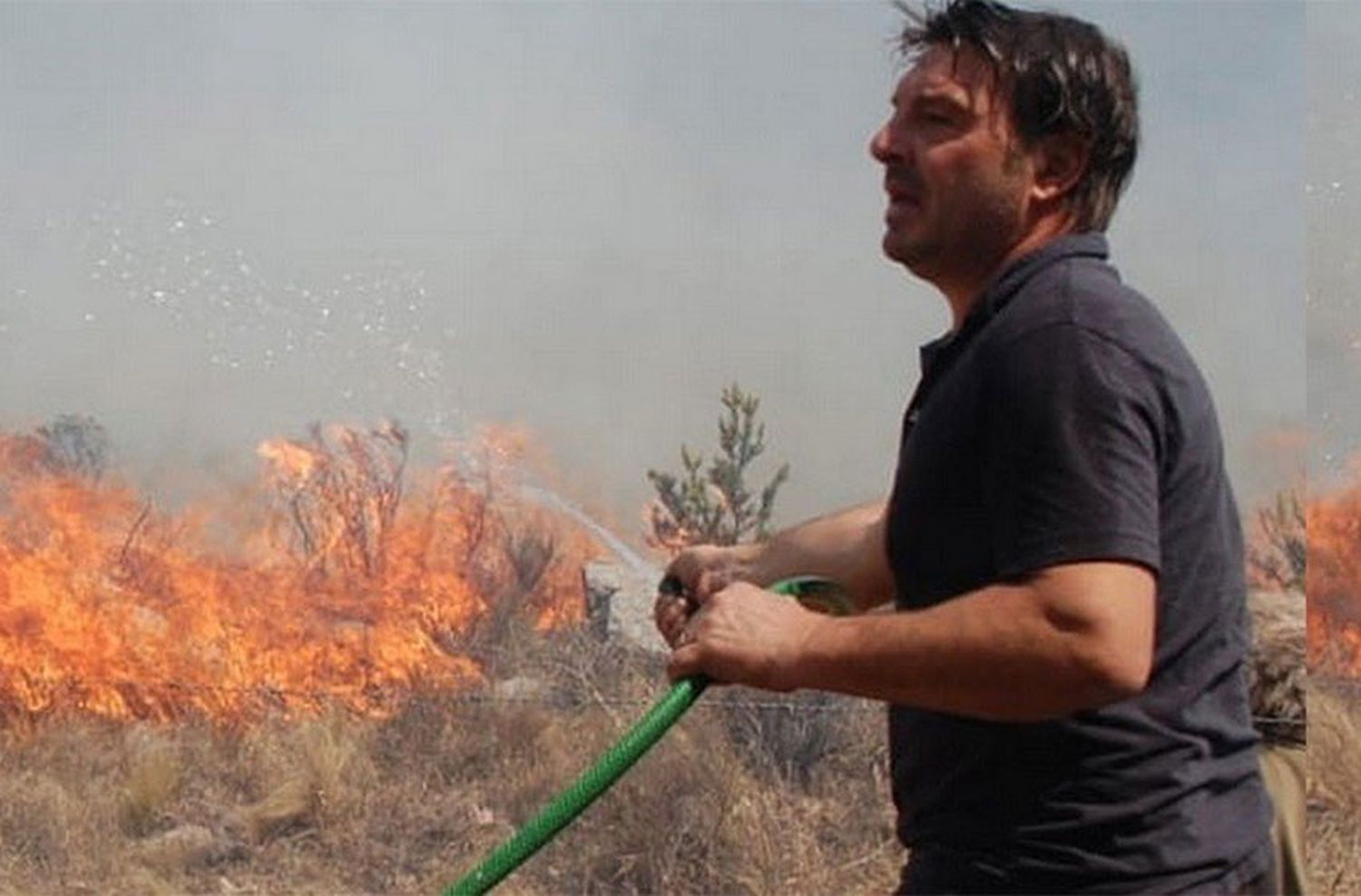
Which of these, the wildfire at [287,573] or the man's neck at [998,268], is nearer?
the man's neck at [998,268]

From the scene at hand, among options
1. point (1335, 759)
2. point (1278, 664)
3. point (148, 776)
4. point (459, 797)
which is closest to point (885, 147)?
point (1278, 664)

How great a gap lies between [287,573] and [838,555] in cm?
500

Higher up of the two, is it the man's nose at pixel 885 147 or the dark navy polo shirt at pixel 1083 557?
the man's nose at pixel 885 147

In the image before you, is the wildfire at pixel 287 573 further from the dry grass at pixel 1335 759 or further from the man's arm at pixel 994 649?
the man's arm at pixel 994 649

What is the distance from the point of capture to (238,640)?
301 inches

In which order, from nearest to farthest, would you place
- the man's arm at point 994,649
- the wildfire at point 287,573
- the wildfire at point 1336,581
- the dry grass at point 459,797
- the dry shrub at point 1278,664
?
the man's arm at point 994,649 < the dry shrub at point 1278,664 < the wildfire at point 1336,581 < the dry grass at point 459,797 < the wildfire at point 287,573

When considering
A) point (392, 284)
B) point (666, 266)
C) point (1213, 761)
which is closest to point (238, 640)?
point (392, 284)

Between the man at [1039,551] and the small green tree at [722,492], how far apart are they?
485 cm

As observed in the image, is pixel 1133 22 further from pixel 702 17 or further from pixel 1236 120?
pixel 702 17

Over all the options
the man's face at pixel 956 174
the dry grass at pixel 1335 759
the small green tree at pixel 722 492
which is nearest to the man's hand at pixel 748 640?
the man's face at pixel 956 174

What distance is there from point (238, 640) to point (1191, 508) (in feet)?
18.3

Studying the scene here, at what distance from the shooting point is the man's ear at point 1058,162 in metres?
2.48

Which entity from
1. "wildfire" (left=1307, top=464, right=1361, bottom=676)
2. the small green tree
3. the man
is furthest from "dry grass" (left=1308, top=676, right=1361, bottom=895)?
the man

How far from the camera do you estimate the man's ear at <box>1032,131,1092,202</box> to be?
8.14ft
